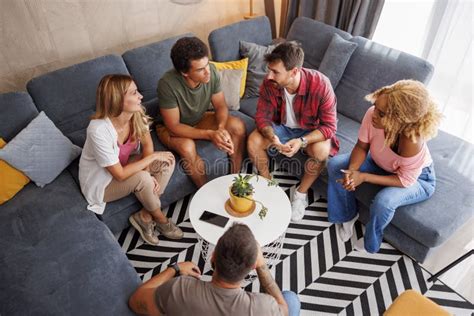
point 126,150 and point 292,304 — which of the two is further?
point 126,150

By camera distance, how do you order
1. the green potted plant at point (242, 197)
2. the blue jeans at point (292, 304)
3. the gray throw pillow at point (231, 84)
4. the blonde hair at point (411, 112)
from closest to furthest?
the blue jeans at point (292, 304) → the blonde hair at point (411, 112) → the green potted plant at point (242, 197) → the gray throw pillow at point (231, 84)

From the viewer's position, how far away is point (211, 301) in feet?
4.00

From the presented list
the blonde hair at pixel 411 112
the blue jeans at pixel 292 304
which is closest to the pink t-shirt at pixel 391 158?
the blonde hair at pixel 411 112

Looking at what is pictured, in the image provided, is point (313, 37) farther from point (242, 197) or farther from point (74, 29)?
point (74, 29)

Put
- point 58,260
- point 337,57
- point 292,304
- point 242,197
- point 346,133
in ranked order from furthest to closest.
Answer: point 337,57
point 346,133
point 242,197
point 58,260
point 292,304

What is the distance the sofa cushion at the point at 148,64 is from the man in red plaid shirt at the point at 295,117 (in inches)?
33.9

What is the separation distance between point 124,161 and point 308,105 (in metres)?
1.29

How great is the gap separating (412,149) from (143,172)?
5.20 ft

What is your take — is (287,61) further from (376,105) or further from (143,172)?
(143,172)

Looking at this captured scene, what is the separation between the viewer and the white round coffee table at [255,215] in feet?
6.39

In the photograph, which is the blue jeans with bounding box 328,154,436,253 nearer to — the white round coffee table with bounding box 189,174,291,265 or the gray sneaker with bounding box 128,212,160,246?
the white round coffee table with bounding box 189,174,291,265

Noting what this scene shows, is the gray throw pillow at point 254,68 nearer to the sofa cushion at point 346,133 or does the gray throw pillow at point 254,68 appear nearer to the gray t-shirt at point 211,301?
the sofa cushion at point 346,133

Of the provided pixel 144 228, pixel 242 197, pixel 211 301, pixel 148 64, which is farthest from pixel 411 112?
pixel 148 64

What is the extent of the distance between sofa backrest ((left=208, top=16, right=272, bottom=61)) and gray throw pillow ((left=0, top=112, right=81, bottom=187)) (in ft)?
4.70
